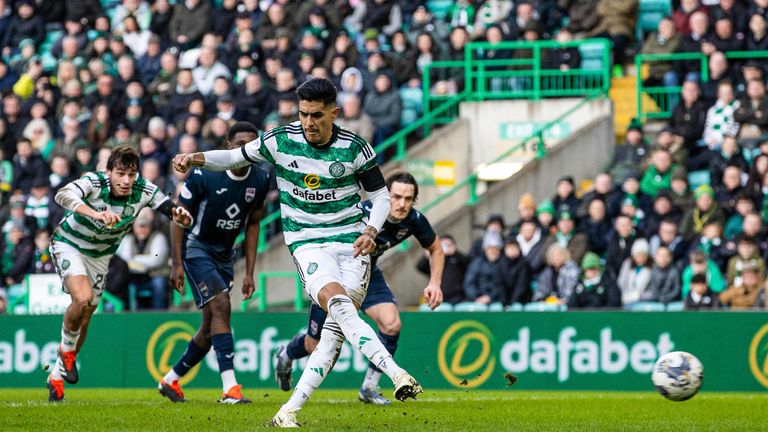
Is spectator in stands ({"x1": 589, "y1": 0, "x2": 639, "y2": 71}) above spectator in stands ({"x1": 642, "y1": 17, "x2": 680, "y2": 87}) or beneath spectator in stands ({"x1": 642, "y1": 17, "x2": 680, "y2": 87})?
above

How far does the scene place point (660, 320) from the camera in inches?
677

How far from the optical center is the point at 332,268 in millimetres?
10359

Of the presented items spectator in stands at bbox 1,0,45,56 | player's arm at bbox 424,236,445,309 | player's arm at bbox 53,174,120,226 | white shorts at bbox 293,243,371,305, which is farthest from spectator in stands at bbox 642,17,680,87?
white shorts at bbox 293,243,371,305

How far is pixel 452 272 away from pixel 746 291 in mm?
4166

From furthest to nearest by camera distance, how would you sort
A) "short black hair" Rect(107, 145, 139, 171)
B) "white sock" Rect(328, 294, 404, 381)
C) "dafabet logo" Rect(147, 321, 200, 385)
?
"dafabet logo" Rect(147, 321, 200, 385) < "short black hair" Rect(107, 145, 139, 171) < "white sock" Rect(328, 294, 404, 381)

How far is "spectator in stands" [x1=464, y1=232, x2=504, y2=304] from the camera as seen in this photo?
1944cm

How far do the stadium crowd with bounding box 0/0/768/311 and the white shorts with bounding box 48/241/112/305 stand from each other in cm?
698

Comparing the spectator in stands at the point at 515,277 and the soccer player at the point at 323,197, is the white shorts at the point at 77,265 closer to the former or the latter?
the soccer player at the point at 323,197

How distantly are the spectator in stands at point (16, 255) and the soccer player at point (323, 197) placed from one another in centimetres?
1250

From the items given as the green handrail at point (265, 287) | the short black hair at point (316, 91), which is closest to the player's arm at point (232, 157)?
the short black hair at point (316, 91)

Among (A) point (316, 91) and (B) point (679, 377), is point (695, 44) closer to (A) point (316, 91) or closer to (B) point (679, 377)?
(B) point (679, 377)

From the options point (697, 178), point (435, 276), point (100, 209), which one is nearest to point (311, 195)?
point (435, 276)

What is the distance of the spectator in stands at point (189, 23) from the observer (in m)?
26.5

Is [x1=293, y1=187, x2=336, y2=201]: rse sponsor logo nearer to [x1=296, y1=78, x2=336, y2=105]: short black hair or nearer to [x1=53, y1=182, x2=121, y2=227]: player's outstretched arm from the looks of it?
[x1=296, y1=78, x2=336, y2=105]: short black hair
